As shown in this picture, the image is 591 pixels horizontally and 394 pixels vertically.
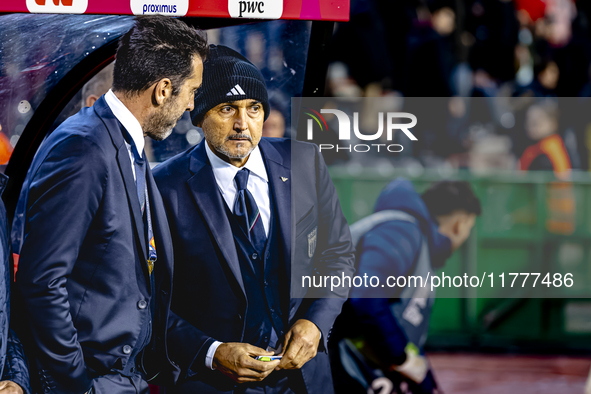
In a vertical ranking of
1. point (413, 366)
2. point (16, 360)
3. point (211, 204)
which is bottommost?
point (413, 366)

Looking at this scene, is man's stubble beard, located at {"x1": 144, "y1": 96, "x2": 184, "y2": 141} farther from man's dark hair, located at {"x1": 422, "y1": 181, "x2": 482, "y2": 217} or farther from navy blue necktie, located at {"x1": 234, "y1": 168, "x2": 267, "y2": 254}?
man's dark hair, located at {"x1": 422, "y1": 181, "x2": 482, "y2": 217}

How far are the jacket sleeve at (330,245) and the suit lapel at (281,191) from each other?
148 mm

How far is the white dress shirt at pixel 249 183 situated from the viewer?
8.18 feet

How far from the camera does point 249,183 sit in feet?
8.29

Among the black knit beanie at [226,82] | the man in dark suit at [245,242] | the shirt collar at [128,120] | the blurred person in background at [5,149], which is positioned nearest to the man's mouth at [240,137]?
the man in dark suit at [245,242]

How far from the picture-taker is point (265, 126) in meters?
2.54

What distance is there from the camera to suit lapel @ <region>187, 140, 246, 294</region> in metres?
2.44

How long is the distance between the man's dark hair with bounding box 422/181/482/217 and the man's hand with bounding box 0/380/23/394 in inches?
81.4

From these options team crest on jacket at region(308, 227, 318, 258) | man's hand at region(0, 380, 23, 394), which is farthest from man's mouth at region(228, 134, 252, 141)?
man's hand at region(0, 380, 23, 394)

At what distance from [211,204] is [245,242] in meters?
0.24

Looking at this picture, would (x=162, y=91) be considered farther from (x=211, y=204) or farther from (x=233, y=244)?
(x=233, y=244)

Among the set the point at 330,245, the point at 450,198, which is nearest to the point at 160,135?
the point at 330,245

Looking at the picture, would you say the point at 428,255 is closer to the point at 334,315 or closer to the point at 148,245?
the point at 334,315

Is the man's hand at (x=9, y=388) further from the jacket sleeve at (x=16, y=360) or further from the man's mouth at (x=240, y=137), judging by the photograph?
the man's mouth at (x=240, y=137)
